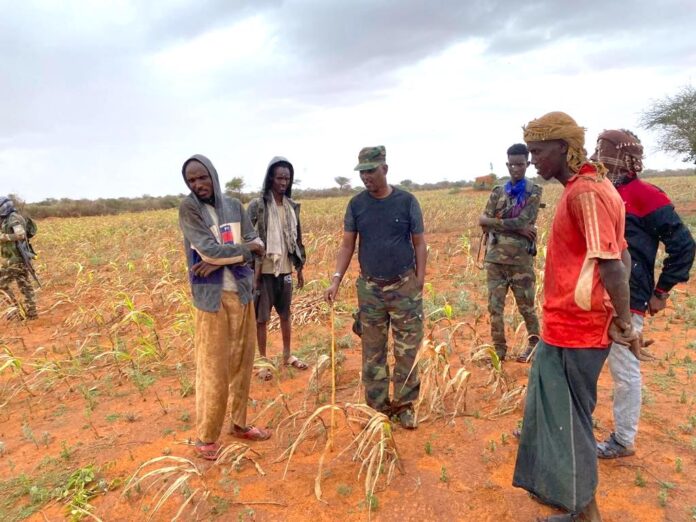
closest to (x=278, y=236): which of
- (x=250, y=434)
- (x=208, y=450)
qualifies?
(x=250, y=434)

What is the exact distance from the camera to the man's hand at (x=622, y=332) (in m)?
1.90

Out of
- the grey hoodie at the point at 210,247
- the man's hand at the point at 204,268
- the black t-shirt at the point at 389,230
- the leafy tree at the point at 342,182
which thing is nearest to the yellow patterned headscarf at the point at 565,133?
the black t-shirt at the point at 389,230

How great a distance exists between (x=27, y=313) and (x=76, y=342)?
206 cm

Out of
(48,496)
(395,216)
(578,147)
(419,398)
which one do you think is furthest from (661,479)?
(48,496)

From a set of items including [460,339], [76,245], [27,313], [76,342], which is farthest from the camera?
[76,245]

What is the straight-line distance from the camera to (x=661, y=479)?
249 centimetres

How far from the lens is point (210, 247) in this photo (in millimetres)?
2734

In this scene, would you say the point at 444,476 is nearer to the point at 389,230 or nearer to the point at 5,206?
the point at 389,230

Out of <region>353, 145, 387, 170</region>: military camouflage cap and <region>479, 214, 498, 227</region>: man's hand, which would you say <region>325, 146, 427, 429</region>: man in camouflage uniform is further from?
<region>479, 214, 498, 227</region>: man's hand

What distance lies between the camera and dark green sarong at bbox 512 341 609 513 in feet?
6.64

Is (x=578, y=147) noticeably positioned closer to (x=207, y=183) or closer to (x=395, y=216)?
(x=395, y=216)

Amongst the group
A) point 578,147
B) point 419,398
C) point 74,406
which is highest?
point 578,147

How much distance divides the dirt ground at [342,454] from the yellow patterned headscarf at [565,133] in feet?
5.84

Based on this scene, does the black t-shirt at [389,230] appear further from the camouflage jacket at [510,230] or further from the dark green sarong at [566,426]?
the camouflage jacket at [510,230]
